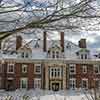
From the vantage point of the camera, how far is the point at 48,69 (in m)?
41.9

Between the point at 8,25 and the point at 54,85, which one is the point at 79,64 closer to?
the point at 54,85

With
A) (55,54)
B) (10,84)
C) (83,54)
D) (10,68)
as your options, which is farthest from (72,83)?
(10,68)

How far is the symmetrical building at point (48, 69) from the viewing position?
41000mm

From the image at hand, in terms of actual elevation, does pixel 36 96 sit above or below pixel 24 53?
below

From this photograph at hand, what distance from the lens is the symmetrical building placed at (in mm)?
41000

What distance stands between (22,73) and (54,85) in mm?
4727

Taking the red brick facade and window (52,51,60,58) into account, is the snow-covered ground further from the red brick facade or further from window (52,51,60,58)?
window (52,51,60,58)

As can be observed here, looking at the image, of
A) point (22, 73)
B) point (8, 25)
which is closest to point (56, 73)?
point (22, 73)

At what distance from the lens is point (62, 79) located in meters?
41.2

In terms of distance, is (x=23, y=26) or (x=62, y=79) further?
(x=62, y=79)

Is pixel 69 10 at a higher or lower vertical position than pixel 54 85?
higher

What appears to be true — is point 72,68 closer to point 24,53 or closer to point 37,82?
point 37,82

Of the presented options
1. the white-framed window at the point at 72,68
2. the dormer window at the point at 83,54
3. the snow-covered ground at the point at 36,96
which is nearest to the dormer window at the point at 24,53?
the white-framed window at the point at 72,68

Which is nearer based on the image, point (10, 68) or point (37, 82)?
point (37, 82)
